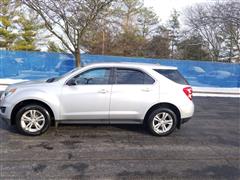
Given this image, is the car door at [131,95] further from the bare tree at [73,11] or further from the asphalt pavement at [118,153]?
the bare tree at [73,11]

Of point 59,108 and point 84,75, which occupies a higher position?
point 84,75

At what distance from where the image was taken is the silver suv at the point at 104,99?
5184 mm

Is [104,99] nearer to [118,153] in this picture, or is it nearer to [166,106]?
[118,153]

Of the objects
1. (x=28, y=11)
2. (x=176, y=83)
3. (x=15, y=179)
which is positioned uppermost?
(x=28, y=11)

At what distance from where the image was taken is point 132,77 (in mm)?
5559

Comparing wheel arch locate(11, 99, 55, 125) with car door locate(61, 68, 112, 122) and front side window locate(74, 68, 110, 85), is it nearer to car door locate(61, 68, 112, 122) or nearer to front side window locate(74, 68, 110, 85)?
car door locate(61, 68, 112, 122)

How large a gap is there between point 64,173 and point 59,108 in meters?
1.90

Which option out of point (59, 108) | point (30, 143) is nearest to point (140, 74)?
point (59, 108)

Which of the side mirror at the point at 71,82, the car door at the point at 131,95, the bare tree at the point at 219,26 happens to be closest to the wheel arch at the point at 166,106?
the car door at the point at 131,95

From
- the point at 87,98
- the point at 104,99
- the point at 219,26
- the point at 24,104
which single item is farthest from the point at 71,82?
the point at 219,26

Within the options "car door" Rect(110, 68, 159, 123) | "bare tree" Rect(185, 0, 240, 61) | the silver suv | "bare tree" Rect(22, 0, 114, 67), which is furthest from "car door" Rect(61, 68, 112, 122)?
"bare tree" Rect(185, 0, 240, 61)

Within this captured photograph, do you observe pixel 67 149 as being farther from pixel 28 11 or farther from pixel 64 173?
pixel 28 11

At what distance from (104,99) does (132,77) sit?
84 centimetres

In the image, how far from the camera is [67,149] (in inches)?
180
